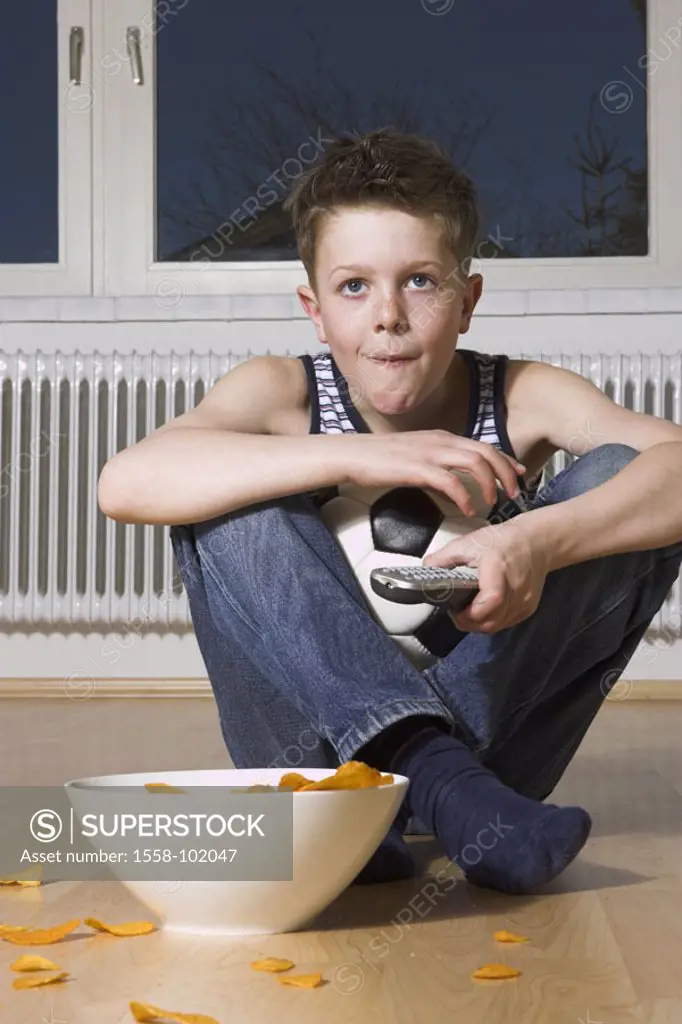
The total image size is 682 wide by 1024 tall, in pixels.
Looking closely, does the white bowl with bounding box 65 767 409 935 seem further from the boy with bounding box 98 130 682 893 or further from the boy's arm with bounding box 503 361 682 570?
the boy's arm with bounding box 503 361 682 570

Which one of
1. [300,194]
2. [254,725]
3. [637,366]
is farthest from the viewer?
[637,366]

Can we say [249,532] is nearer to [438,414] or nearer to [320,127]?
[438,414]

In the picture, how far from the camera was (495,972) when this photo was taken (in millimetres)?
804

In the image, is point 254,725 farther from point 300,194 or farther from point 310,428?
point 300,194

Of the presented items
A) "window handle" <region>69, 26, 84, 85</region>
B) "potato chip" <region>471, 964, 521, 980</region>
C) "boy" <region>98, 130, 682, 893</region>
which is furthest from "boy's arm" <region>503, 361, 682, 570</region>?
"window handle" <region>69, 26, 84, 85</region>

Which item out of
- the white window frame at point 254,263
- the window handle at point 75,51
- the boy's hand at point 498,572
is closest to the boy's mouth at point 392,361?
the boy's hand at point 498,572

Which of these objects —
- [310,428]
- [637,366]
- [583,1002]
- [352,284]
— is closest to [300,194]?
[352,284]

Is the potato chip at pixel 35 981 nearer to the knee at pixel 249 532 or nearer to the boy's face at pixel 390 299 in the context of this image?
the knee at pixel 249 532

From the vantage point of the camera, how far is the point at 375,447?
3.63 ft

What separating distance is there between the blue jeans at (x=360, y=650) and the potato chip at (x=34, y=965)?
27 cm

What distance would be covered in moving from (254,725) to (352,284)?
411 mm

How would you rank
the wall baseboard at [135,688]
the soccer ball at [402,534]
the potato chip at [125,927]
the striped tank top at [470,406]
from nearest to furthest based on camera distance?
the potato chip at [125,927]
the soccer ball at [402,534]
the striped tank top at [470,406]
the wall baseboard at [135,688]

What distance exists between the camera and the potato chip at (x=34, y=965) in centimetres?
83

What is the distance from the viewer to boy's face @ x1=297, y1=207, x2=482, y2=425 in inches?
48.3
